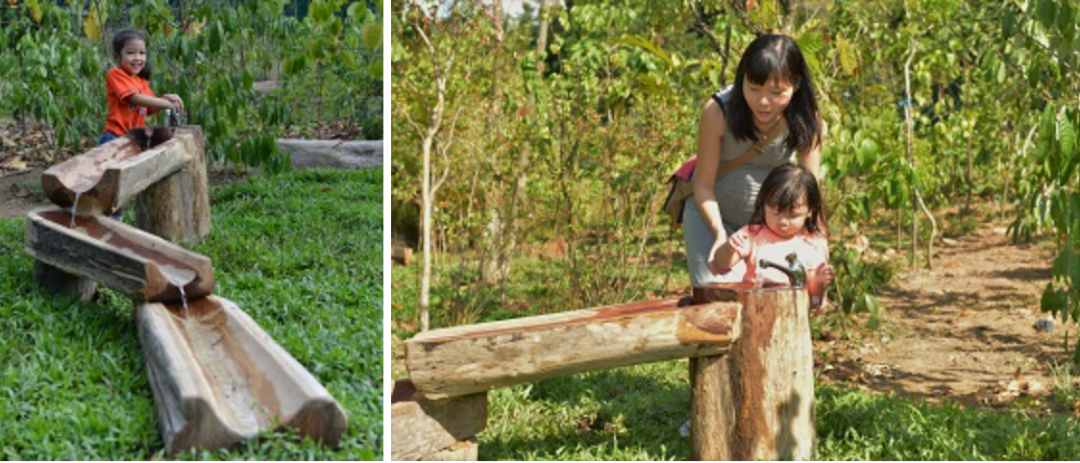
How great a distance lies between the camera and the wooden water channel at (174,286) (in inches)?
140

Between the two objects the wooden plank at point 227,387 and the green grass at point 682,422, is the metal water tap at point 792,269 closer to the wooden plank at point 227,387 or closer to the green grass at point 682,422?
the green grass at point 682,422

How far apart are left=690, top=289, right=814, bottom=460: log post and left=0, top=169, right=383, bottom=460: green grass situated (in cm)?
100

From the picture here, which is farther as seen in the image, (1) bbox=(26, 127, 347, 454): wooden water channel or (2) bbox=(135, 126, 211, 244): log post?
(2) bbox=(135, 126, 211, 244): log post

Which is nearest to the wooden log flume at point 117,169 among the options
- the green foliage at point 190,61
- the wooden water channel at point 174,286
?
the wooden water channel at point 174,286

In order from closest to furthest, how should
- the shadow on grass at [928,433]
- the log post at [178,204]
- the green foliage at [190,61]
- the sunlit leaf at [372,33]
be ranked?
1. the shadow on grass at [928,433]
2. the sunlit leaf at [372,33]
3. the log post at [178,204]
4. the green foliage at [190,61]

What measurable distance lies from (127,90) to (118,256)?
2.50 m

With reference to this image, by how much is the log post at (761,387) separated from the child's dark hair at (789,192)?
10.8 inches

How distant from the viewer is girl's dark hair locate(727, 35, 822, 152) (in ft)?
13.1

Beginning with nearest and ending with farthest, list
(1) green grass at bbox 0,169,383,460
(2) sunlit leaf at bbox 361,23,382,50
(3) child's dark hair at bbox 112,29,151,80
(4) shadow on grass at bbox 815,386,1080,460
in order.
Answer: (1) green grass at bbox 0,169,383,460
(4) shadow on grass at bbox 815,386,1080,460
(2) sunlit leaf at bbox 361,23,382,50
(3) child's dark hair at bbox 112,29,151,80

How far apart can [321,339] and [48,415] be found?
100cm

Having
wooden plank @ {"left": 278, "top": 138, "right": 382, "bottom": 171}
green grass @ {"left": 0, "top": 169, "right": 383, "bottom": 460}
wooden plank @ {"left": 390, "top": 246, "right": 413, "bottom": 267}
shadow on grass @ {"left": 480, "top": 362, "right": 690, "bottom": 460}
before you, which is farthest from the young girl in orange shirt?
shadow on grass @ {"left": 480, "top": 362, "right": 690, "bottom": 460}

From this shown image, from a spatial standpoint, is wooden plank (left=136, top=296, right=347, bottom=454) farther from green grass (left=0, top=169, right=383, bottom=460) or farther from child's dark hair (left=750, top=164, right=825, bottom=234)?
child's dark hair (left=750, top=164, right=825, bottom=234)

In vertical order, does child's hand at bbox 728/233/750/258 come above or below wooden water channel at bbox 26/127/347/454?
above

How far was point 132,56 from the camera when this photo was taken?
7.14 m
